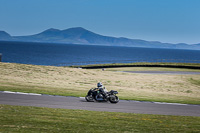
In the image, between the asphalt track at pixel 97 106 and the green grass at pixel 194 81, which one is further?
the green grass at pixel 194 81

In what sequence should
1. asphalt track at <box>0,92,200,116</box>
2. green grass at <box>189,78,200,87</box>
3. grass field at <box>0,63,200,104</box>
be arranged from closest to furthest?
asphalt track at <box>0,92,200,116</box> < grass field at <box>0,63,200,104</box> < green grass at <box>189,78,200,87</box>

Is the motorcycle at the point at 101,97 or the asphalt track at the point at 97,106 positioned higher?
the motorcycle at the point at 101,97

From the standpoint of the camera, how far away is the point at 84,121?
1298cm

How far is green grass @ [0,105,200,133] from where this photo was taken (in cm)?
1139

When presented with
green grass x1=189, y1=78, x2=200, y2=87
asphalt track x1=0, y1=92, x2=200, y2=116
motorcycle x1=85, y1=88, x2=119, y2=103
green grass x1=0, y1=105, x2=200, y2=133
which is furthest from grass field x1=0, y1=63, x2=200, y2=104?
green grass x1=0, y1=105, x2=200, y2=133

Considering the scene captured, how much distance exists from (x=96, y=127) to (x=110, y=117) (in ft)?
8.12

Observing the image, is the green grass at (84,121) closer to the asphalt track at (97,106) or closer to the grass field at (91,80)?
the asphalt track at (97,106)

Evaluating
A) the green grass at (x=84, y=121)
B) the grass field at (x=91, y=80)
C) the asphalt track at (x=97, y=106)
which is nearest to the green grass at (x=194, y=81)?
the grass field at (x=91, y=80)

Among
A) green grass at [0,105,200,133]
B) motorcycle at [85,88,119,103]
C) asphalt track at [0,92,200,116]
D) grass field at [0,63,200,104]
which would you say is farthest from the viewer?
grass field at [0,63,200,104]

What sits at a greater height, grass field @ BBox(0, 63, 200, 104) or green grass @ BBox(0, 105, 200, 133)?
grass field @ BBox(0, 63, 200, 104)

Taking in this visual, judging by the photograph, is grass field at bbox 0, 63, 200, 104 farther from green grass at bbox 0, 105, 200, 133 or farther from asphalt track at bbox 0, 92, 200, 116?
green grass at bbox 0, 105, 200, 133

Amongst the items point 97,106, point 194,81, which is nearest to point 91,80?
point 194,81

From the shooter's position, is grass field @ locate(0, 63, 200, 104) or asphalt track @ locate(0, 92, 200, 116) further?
grass field @ locate(0, 63, 200, 104)

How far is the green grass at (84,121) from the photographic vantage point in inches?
448
